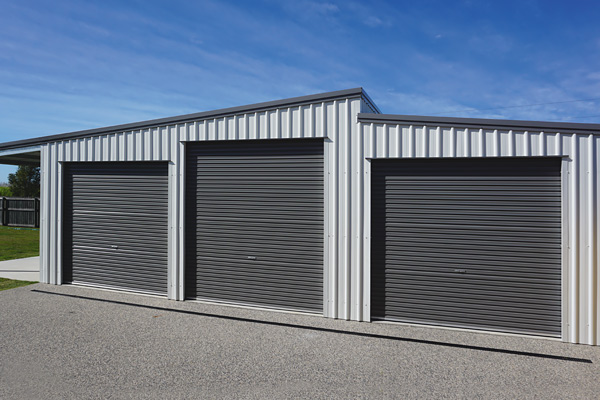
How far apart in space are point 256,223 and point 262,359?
2999mm

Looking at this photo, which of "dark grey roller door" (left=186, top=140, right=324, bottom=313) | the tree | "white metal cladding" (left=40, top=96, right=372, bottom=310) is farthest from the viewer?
the tree

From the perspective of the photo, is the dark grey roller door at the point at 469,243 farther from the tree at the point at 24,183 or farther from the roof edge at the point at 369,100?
the tree at the point at 24,183

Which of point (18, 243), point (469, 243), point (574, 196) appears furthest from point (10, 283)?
point (574, 196)

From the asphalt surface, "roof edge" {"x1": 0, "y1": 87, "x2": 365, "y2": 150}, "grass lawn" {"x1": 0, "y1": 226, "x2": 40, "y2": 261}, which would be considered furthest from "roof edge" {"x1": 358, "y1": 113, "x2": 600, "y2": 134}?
"grass lawn" {"x1": 0, "y1": 226, "x2": 40, "y2": 261}

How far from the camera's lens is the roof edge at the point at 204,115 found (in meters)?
6.79

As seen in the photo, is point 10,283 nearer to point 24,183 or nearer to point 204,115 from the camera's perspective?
point 204,115

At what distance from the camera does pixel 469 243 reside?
20.8 ft

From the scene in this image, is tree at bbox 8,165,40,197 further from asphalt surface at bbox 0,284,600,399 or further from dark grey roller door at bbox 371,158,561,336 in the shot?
dark grey roller door at bbox 371,158,561,336

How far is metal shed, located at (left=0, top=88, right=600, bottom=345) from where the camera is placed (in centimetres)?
594

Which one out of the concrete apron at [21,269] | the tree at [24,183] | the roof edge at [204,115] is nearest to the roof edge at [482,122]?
the roof edge at [204,115]

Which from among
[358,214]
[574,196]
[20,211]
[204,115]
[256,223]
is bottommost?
[20,211]

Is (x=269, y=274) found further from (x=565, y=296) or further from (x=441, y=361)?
(x=565, y=296)

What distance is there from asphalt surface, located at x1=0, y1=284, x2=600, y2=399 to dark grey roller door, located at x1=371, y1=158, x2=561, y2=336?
1.22 feet

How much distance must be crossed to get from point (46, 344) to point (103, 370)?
1.42m
